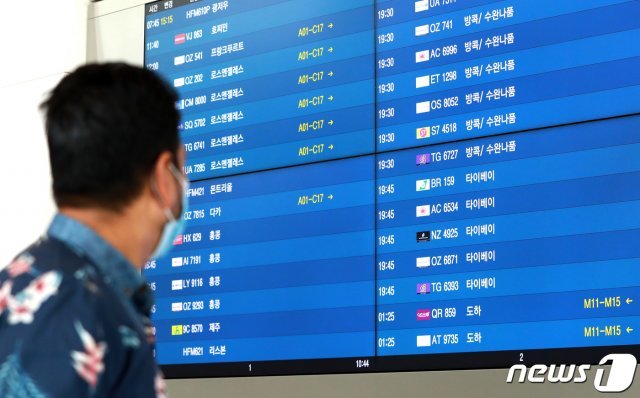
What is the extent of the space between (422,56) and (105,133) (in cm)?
175

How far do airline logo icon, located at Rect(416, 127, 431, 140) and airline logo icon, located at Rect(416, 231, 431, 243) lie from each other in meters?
0.25

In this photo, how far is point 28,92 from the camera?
140 inches

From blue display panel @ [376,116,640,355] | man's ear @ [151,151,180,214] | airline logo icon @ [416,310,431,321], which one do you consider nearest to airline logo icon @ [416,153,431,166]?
blue display panel @ [376,116,640,355]

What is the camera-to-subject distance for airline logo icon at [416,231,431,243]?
2.78m

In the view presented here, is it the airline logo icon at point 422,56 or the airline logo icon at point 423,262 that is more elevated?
the airline logo icon at point 422,56

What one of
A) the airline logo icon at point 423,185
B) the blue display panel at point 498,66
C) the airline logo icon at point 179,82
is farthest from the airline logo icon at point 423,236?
the airline logo icon at point 179,82

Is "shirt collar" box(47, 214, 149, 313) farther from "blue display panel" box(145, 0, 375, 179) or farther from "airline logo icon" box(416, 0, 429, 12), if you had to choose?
"airline logo icon" box(416, 0, 429, 12)

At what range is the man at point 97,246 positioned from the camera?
115 centimetres

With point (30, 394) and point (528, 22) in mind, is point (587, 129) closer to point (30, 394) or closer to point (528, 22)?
point (528, 22)

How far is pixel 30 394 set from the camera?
3.69 feet

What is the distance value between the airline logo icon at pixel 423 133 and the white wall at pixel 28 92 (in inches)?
49.9

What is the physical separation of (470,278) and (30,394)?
5.60 feet

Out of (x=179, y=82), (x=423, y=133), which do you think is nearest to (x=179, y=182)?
(x=423, y=133)

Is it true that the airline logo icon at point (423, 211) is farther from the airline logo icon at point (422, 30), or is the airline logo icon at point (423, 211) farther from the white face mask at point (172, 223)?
the white face mask at point (172, 223)
